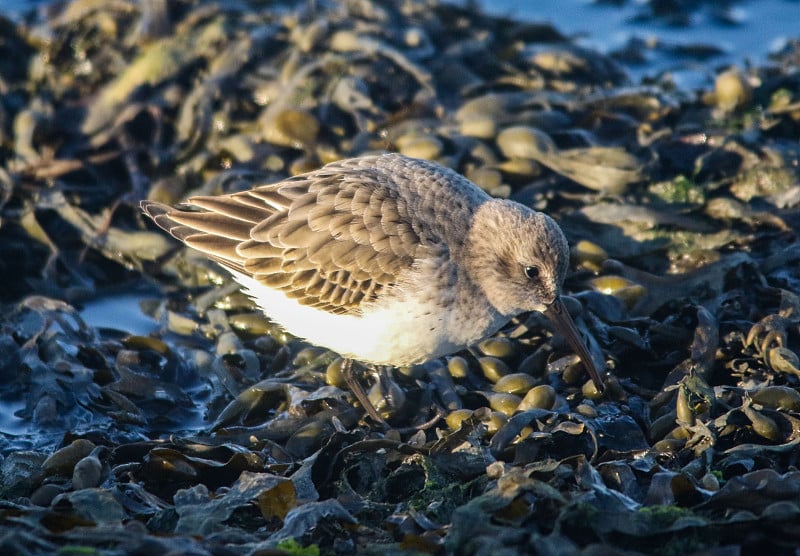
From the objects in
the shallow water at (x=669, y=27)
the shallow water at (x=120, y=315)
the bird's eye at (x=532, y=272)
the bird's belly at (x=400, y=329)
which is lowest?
the shallow water at (x=120, y=315)

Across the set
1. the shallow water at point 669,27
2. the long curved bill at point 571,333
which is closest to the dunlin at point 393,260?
→ the long curved bill at point 571,333

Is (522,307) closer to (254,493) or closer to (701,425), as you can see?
(701,425)

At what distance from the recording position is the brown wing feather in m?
5.37

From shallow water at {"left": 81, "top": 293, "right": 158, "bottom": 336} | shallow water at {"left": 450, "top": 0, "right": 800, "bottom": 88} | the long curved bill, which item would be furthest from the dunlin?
shallow water at {"left": 450, "top": 0, "right": 800, "bottom": 88}

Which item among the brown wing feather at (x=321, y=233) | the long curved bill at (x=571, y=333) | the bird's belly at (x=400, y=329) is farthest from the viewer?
the long curved bill at (x=571, y=333)

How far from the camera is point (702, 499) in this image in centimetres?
445

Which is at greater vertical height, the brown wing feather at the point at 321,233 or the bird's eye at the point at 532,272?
the bird's eye at the point at 532,272

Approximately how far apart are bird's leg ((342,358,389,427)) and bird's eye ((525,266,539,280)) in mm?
1232

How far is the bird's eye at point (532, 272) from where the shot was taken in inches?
212

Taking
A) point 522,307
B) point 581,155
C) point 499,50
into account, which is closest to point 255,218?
point 522,307

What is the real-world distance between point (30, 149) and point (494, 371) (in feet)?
15.0

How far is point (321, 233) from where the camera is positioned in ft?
18.1

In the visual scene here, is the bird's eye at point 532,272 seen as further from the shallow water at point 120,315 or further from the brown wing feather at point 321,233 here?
the shallow water at point 120,315

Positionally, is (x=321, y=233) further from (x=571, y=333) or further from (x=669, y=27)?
(x=669, y=27)
